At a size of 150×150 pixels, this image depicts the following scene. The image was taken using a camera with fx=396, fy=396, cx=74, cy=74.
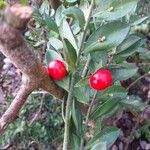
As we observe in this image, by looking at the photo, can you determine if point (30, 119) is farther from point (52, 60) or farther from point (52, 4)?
point (52, 60)

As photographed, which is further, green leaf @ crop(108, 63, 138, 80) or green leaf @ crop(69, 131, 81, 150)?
green leaf @ crop(69, 131, 81, 150)

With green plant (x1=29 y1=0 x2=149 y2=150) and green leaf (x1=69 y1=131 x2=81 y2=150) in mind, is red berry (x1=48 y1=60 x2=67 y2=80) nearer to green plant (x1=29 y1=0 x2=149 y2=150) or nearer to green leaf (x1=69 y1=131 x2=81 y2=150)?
green plant (x1=29 y1=0 x2=149 y2=150)

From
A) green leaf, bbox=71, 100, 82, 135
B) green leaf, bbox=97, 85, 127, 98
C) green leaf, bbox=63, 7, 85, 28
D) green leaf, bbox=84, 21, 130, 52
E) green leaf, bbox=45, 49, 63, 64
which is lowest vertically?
green leaf, bbox=97, 85, 127, 98

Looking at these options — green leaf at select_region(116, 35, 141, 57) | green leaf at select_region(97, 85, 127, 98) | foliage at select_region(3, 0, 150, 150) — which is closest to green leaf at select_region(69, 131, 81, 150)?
foliage at select_region(3, 0, 150, 150)

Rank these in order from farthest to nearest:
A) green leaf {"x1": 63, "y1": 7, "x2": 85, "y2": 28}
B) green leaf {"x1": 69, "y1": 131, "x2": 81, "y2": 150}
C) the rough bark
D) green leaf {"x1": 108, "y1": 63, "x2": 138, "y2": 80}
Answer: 1. green leaf {"x1": 69, "y1": 131, "x2": 81, "y2": 150}
2. green leaf {"x1": 108, "y1": 63, "x2": 138, "y2": 80}
3. green leaf {"x1": 63, "y1": 7, "x2": 85, "y2": 28}
4. the rough bark

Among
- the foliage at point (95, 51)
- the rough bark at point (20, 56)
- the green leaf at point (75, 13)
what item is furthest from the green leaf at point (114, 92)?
the green leaf at point (75, 13)

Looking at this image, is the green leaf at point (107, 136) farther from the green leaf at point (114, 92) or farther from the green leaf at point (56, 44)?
the green leaf at point (56, 44)
